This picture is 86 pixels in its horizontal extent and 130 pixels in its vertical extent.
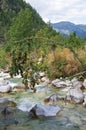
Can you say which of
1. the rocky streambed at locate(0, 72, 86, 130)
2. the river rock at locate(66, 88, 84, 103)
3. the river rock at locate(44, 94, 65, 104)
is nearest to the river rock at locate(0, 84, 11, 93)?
the rocky streambed at locate(0, 72, 86, 130)

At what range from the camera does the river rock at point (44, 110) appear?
11844 mm

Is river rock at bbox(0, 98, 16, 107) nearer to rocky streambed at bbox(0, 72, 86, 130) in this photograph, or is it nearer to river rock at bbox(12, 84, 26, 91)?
rocky streambed at bbox(0, 72, 86, 130)

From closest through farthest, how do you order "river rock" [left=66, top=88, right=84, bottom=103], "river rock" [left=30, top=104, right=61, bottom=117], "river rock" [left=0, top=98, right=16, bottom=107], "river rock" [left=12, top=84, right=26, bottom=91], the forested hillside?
the forested hillside, "river rock" [left=30, top=104, right=61, bottom=117], "river rock" [left=0, top=98, right=16, bottom=107], "river rock" [left=66, top=88, right=84, bottom=103], "river rock" [left=12, top=84, right=26, bottom=91]

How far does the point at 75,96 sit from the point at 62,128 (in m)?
3.99

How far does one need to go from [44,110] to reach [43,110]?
0.22 feet

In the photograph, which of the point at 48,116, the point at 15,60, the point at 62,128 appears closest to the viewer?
the point at 15,60

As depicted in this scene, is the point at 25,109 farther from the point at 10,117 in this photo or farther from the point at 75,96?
the point at 75,96

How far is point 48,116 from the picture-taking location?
11.8m

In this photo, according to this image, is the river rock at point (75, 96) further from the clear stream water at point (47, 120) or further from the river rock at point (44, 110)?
the river rock at point (44, 110)

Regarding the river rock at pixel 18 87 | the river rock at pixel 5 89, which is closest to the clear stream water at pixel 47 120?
the river rock at pixel 5 89

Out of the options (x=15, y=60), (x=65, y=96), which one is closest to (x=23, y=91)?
(x=65, y=96)

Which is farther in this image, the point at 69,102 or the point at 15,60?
the point at 69,102

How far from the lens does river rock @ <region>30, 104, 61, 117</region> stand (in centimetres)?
1184

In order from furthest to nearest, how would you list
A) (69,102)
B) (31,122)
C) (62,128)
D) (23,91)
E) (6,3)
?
(6,3) → (23,91) → (69,102) → (31,122) → (62,128)
